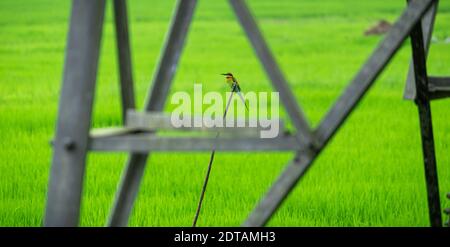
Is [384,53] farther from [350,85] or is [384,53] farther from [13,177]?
[13,177]

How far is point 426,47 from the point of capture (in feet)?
14.0

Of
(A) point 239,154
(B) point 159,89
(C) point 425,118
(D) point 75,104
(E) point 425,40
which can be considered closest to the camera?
(D) point 75,104

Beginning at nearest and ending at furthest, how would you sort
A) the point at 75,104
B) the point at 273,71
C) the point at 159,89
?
the point at 273,71 < the point at 75,104 < the point at 159,89

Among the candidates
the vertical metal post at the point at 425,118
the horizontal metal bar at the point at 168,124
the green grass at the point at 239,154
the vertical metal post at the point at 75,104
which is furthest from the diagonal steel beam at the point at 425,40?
the vertical metal post at the point at 75,104

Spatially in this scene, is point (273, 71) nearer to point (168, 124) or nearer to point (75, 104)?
point (168, 124)

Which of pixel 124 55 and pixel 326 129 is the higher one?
pixel 124 55

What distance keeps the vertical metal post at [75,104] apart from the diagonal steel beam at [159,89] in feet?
0.86

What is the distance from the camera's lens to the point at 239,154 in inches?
264

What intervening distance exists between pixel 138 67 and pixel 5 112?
266 centimetres

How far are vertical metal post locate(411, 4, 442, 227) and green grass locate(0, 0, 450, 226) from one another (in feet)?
3.44

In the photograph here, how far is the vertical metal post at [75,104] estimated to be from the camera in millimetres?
2914

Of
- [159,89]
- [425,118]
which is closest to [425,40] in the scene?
[425,118]

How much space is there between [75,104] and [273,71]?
1.86 ft

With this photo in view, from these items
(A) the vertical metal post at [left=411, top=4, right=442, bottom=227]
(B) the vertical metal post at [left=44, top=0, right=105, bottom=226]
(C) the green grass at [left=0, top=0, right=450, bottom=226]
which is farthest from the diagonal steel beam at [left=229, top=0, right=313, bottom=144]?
(C) the green grass at [left=0, top=0, right=450, bottom=226]
